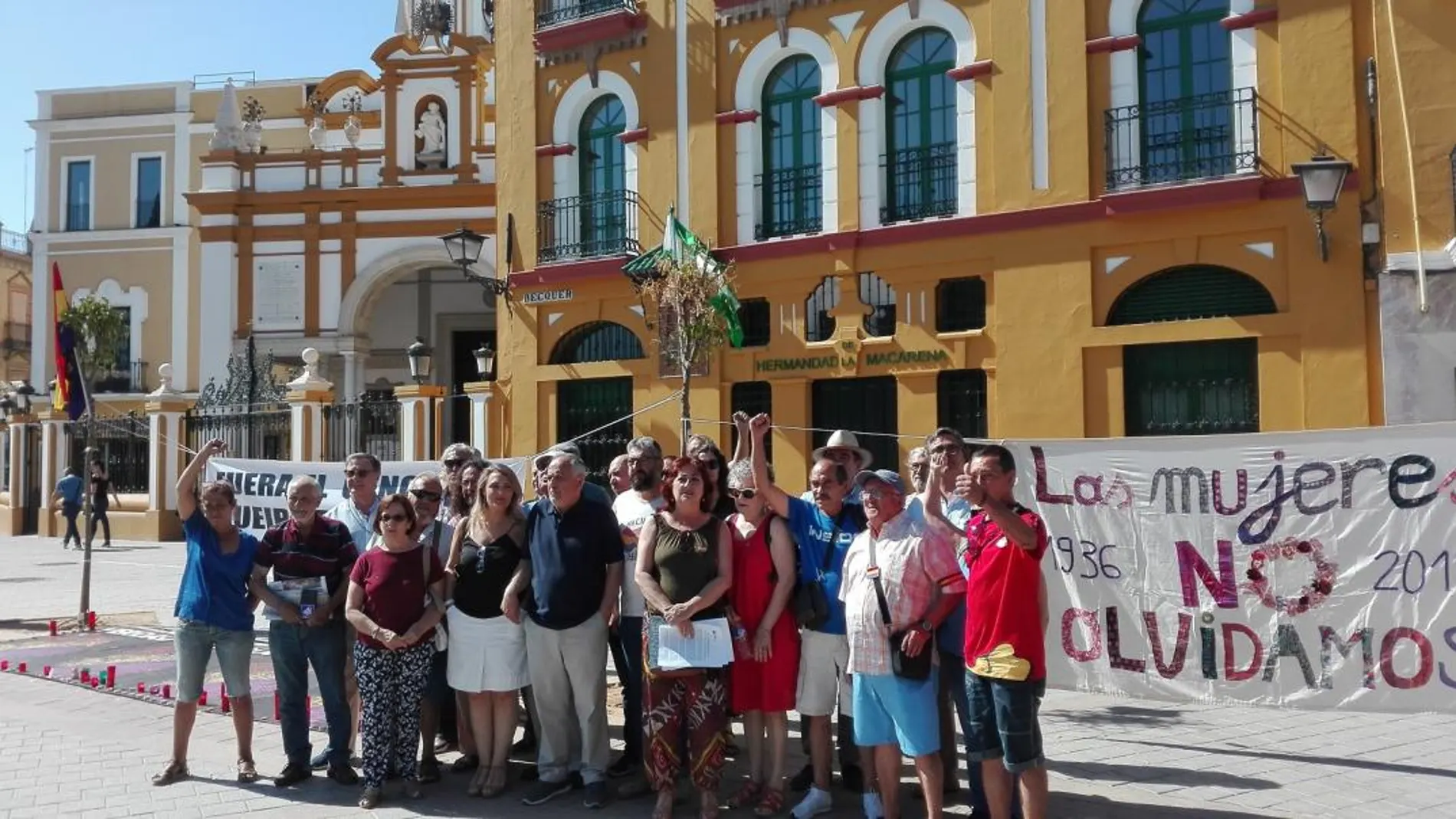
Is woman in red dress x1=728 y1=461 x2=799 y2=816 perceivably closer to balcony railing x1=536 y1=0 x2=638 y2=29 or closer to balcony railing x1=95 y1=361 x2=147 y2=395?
balcony railing x1=536 y1=0 x2=638 y2=29

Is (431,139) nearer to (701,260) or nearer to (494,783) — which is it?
(701,260)

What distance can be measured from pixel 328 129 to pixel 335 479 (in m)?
26.6

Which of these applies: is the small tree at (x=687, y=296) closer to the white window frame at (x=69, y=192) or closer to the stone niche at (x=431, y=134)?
the stone niche at (x=431, y=134)

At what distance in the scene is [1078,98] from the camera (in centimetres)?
1438

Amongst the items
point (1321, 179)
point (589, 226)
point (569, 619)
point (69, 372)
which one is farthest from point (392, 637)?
point (589, 226)

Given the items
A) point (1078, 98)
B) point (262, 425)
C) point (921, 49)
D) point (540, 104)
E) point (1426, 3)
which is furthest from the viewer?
point (262, 425)

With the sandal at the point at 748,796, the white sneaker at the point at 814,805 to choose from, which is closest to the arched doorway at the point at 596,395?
the sandal at the point at 748,796

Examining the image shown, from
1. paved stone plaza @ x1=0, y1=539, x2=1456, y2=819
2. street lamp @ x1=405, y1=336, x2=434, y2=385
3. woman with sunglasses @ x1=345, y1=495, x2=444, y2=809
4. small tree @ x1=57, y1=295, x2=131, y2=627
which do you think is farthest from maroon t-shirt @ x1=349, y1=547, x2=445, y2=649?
small tree @ x1=57, y1=295, x2=131, y2=627

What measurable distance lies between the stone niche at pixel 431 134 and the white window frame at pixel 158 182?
40.2ft

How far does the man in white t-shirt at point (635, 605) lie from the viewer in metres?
7.29

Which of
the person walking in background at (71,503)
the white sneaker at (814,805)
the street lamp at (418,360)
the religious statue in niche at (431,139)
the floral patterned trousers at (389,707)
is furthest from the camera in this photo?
the religious statue in niche at (431,139)

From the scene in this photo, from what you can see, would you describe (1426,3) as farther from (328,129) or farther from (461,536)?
(328,129)

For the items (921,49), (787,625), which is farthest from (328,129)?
(787,625)

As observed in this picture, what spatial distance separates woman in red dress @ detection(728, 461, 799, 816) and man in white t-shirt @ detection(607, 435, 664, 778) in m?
0.90
